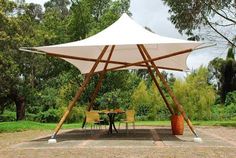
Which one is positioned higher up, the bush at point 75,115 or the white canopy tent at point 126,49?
the white canopy tent at point 126,49

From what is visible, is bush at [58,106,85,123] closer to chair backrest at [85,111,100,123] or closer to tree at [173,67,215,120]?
tree at [173,67,215,120]

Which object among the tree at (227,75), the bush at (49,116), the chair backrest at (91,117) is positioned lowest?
the bush at (49,116)

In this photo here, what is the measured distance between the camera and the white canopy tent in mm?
12512

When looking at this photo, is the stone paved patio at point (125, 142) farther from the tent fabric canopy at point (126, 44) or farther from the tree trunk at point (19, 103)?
the tree trunk at point (19, 103)

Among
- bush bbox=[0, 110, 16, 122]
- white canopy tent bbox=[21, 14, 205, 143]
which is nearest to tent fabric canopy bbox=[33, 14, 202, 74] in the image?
white canopy tent bbox=[21, 14, 205, 143]

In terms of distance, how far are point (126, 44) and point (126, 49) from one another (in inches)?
190

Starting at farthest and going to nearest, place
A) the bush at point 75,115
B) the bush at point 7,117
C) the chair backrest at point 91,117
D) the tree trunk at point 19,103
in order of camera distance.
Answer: the bush at point 7,117 → the tree trunk at point 19,103 → the bush at point 75,115 → the chair backrest at point 91,117

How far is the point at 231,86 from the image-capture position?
129 ft

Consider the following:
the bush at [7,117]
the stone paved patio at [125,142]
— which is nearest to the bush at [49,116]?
the bush at [7,117]

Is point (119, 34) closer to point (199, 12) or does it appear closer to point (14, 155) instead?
point (14, 155)

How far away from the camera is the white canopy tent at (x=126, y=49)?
493 inches

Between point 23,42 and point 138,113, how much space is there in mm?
9893

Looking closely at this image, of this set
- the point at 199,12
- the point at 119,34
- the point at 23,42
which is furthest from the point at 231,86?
the point at 119,34

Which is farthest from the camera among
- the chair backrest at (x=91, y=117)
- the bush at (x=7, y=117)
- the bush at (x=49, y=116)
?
the bush at (x=7, y=117)
